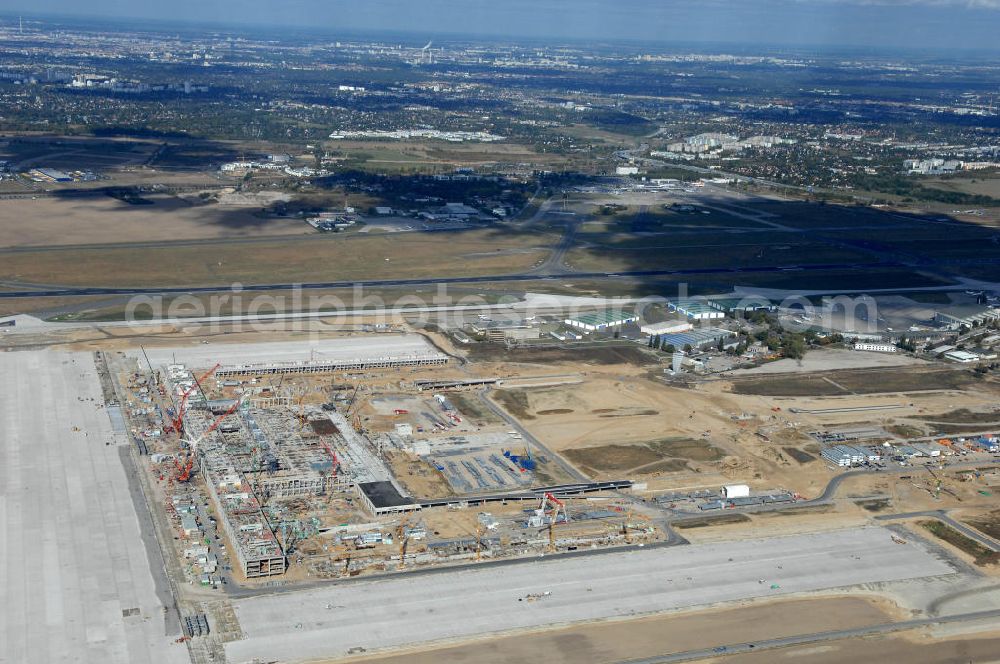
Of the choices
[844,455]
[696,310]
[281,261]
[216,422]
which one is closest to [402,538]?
[216,422]

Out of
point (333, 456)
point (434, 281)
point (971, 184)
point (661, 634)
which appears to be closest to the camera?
point (661, 634)

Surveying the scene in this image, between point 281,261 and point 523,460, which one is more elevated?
point 523,460

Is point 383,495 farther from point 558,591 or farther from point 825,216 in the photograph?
point 825,216

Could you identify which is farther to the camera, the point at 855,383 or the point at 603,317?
the point at 603,317

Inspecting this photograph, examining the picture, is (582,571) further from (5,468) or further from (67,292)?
(67,292)

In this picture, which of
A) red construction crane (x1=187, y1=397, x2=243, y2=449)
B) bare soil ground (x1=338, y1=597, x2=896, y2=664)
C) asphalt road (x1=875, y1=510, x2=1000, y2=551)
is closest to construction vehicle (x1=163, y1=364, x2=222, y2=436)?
red construction crane (x1=187, y1=397, x2=243, y2=449)

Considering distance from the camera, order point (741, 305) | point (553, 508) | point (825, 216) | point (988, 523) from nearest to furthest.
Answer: point (553, 508) < point (988, 523) < point (741, 305) < point (825, 216)

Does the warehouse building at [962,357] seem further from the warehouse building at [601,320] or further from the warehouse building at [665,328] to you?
the warehouse building at [601,320]

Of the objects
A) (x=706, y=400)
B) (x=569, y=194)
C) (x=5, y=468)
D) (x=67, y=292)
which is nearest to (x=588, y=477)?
(x=706, y=400)

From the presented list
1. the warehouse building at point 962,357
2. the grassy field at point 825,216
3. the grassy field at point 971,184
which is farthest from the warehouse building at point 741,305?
the grassy field at point 971,184
